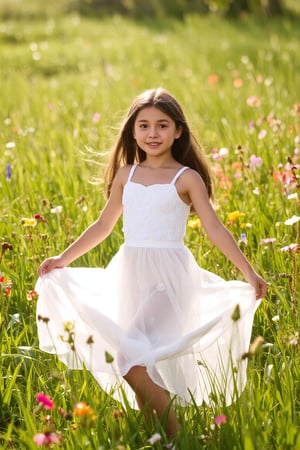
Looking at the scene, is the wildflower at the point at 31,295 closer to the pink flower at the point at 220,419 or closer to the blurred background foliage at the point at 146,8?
the pink flower at the point at 220,419

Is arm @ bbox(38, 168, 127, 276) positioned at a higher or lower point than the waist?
higher

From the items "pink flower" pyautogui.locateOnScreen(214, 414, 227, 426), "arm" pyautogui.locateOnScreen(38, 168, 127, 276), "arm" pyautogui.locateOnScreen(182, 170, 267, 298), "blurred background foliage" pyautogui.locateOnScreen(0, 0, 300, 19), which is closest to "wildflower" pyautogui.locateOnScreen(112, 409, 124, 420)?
"pink flower" pyautogui.locateOnScreen(214, 414, 227, 426)

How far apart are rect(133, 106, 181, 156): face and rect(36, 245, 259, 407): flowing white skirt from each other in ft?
1.07

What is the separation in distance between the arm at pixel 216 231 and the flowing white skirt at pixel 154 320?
35mm

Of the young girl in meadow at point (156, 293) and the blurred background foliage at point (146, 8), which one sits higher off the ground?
the blurred background foliage at point (146, 8)

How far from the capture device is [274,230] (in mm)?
3709

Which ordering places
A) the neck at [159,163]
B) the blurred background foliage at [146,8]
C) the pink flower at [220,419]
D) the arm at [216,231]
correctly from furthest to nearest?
1. the blurred background foliage at [146,8]
2. the neck at [159,163]
3. the arm at [216,231]
4. the pink flower at [220,419]

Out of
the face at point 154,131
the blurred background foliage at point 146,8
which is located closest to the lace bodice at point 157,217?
the face at point 154,131

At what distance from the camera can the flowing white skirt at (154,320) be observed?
7.99 ft

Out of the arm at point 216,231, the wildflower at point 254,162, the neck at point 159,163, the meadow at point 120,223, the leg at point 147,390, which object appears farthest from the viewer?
the wildflower at point 254,162

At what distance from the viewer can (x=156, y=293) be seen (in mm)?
2604

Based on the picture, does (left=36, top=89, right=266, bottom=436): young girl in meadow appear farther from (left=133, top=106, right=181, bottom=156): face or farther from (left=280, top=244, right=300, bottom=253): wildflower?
(left=280, top=244, right=300, bottom=253): wildflower

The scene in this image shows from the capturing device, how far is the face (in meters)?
A: 2.79

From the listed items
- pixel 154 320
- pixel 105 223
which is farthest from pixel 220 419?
pixel 105 223
